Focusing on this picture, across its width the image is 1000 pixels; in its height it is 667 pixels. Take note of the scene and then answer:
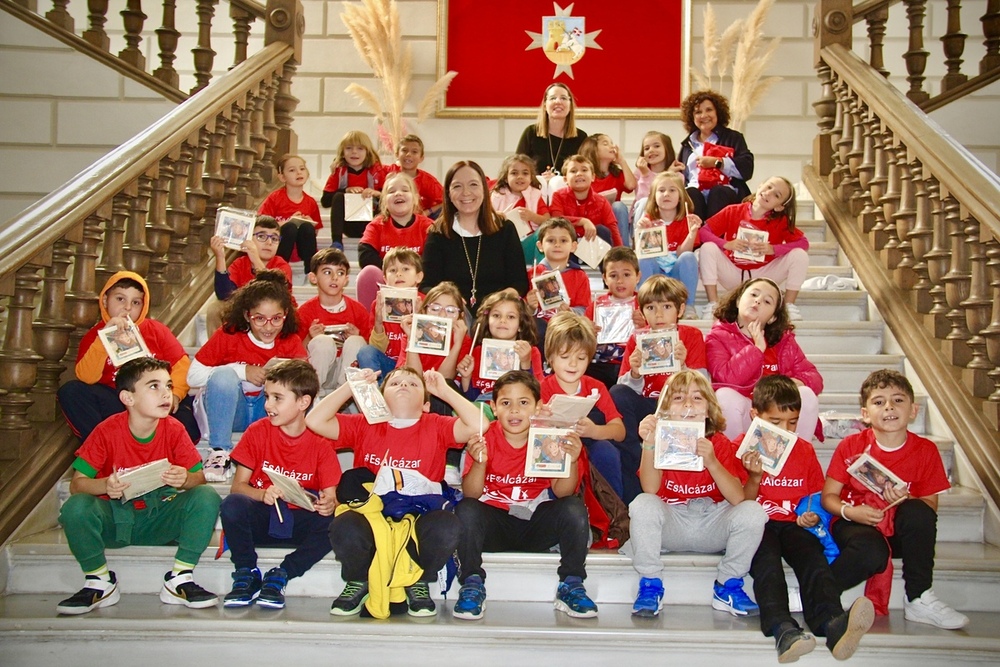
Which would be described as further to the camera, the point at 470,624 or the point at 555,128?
the point at 555,128

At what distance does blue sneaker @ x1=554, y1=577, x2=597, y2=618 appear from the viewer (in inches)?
123

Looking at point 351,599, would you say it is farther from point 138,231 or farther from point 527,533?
point 138,231

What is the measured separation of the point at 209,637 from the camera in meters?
3.03

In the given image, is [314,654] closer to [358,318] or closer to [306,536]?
[306,536]

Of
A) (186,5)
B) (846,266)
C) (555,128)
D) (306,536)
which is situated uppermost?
(186,5)

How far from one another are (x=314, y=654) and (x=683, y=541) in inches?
50.3

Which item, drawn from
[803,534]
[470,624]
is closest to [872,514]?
[803,534]

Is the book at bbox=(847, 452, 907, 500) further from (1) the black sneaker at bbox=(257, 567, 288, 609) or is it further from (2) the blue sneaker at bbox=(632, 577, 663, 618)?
(1) the black sneaker at bbox=(257, 567, 288, 609)

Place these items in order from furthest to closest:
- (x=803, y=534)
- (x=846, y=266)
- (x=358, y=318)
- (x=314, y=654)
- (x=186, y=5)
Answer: (x=186, y=5)
(x=846, y=266)
(x=358, y=318)
(x=803, y=534)
(x=314, y=654)

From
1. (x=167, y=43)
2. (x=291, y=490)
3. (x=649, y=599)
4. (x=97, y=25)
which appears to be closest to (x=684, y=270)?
(x=649, y=599)

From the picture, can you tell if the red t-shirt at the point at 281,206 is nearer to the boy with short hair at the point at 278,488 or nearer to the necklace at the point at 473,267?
the necklace at the point at 473,267

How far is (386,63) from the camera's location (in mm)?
7102

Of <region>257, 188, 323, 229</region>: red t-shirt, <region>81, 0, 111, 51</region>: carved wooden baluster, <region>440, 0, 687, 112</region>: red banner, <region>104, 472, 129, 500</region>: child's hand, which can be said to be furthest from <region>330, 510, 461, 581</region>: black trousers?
<region>440, 0, 687, 112</region>: red banner

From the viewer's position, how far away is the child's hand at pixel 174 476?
10.9 ft
